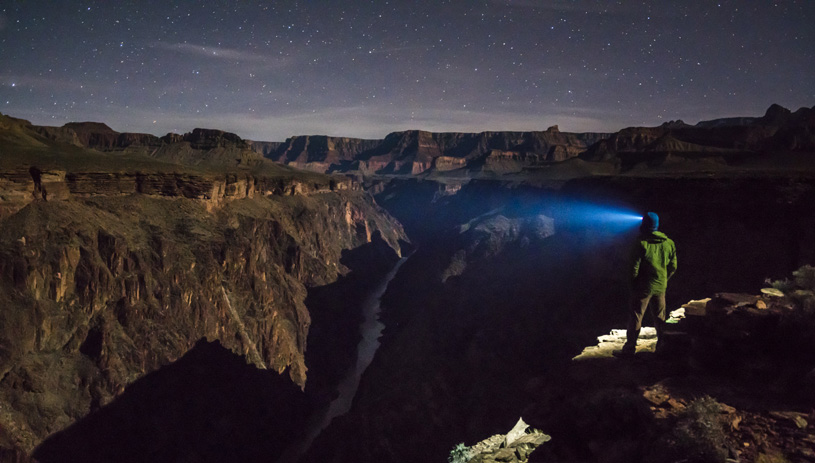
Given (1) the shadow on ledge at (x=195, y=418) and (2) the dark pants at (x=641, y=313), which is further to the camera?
(1) the shadow on ledge at (x=195, y=418)

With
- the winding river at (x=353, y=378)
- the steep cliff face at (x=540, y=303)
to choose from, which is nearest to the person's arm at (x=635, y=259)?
the steep cliff face at (x=540, y=303)

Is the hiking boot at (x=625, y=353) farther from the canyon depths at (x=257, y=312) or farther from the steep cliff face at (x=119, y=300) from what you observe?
the steep cliff face at (x=119, y=300)

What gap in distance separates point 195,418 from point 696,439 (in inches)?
1987

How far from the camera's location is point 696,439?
7855mm

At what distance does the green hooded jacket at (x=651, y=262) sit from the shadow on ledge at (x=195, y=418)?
46606mm

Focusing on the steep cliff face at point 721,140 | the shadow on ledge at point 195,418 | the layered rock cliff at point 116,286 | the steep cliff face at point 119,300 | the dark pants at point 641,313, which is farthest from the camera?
the steep cliff face at point 721,140

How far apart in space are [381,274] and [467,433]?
80.0m

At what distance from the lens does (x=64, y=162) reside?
57719 millimetres

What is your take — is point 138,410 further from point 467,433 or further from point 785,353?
point 785,353

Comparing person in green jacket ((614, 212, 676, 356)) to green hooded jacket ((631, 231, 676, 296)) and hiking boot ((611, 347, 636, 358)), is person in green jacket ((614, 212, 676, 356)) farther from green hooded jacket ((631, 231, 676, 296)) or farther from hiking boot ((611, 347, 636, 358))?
hiking boot ((611, 347, 636, 358))

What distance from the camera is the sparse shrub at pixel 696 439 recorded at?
7.72 m

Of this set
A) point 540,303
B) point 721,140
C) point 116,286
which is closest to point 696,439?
point 540,303

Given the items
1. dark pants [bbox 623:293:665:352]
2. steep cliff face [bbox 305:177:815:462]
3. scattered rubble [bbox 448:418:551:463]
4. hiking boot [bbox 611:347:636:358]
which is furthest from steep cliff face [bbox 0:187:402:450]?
dark pants [bbox 623:293:665:352]

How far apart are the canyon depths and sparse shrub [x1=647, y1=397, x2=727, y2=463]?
12.9 ft
